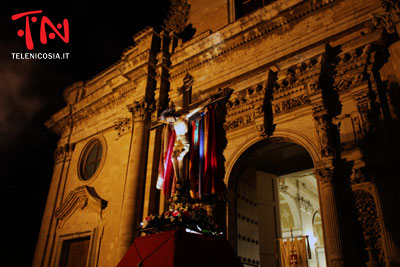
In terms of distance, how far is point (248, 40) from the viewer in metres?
8.69

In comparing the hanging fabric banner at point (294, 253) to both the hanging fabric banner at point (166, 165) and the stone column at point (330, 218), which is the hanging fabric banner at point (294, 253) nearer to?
the stone column at point (330, 218)

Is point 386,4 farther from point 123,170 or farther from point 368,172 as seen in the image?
point 123,170

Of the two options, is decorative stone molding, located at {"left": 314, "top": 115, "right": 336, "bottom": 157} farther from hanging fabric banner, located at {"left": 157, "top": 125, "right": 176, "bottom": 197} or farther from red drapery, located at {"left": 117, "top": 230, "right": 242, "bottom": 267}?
hanging fabric banner, located at {"left": 157, "top": 125, "right": 176, "bottom": 197}

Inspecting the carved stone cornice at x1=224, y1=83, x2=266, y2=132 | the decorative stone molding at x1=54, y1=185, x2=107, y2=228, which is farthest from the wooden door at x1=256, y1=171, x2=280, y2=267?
the decorative stone molding at x1=54, y1=185, x2=107, y2=228

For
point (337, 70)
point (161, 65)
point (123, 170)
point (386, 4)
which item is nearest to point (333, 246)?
point (337, 70)

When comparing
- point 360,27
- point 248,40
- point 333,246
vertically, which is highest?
point 248,40

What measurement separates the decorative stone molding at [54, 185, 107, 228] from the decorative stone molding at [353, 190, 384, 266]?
6.81 metres

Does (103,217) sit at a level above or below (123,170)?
below

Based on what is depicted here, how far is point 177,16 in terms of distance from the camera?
37.9 feet

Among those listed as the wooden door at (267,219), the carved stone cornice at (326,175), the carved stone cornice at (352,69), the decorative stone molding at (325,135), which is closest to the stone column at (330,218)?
the carved stone cornice at (326,175)

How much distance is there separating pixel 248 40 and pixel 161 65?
9.29 ft

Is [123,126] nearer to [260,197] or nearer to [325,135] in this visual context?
[260,197]

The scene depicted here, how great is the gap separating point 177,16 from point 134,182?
609cm

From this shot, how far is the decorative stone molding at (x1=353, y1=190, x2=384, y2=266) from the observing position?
5.27 meters
